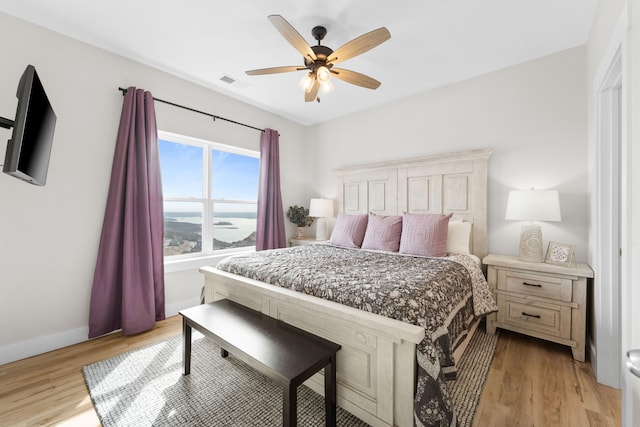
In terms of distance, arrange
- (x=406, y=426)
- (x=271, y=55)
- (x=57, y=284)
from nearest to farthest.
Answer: (x=406, y=426) < (x=57, y=284) < (x=271, y=55)

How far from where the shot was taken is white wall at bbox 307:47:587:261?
7.99 ft

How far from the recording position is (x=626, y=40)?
3.82 feet

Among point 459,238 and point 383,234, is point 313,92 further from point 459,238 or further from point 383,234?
point 459,238

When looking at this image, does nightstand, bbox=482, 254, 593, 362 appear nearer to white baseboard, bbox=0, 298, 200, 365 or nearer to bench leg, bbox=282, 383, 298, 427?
bench leg, bbox=282, 383, 298, 427

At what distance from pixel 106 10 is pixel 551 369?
4292mm

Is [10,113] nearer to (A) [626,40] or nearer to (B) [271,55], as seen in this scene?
(B) [271,55]

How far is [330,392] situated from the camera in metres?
1.38

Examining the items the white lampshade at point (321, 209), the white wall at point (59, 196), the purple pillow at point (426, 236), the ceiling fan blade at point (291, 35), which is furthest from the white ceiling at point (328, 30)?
the white lampshade at point (321, 209)

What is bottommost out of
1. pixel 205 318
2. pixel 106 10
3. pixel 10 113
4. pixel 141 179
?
pixel 205 318

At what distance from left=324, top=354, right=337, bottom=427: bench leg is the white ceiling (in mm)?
2382

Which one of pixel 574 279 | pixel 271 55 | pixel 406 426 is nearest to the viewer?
pixel 406 426

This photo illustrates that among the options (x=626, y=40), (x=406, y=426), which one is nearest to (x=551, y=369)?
(x=406, y=426)

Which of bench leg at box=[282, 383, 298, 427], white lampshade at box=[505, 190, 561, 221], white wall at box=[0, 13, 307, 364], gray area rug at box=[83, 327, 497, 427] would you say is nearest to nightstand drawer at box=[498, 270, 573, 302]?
white lampshade at box=[505, 190, 561, 221]

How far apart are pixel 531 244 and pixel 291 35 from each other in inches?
105
